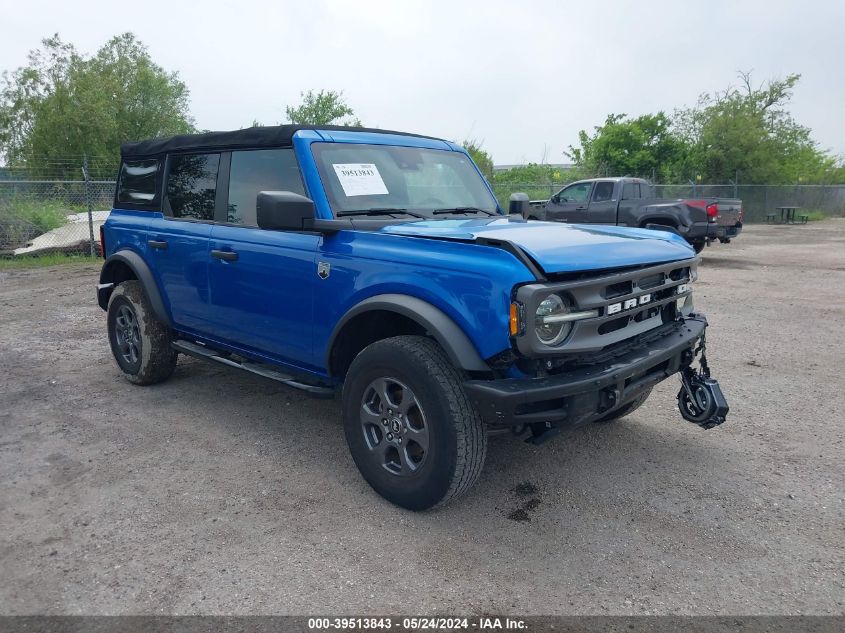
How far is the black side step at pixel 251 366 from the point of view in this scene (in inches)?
148

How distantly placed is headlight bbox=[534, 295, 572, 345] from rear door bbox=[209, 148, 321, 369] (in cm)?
142

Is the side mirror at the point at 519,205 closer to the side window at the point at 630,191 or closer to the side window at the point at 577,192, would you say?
the side window at the point at 630,191

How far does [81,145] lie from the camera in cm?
3384

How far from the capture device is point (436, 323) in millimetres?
2975

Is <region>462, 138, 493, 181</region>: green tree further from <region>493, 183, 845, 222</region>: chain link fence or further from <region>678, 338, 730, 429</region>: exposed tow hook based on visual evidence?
<region>678, 338, 730, 429</region>: exposed tow hook

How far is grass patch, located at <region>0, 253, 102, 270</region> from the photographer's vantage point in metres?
13.0

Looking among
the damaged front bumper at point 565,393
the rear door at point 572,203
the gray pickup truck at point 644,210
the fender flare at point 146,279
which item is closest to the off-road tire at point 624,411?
the damaged front bumper at point 565,393

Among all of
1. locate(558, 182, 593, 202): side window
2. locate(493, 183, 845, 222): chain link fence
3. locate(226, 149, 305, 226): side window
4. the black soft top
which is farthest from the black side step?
locate(493, 183, 845, 222): chain link fence

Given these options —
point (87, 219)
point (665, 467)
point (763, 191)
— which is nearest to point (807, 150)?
point (763, 191)

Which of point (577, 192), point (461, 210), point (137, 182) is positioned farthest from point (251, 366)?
point (577, 192)

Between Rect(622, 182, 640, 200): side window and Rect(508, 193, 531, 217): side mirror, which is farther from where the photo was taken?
Rect(622, 182, 640, 200): side window

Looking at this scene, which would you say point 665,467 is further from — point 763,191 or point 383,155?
point 763,191

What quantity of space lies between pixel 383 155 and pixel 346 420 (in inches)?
69.9

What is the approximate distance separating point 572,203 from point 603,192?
0.75 meters
